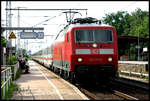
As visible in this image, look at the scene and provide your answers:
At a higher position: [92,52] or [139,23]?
[139,23]

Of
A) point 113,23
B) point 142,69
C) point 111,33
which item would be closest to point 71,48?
point 111,33

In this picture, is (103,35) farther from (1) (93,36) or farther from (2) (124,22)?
(2) (124,22)

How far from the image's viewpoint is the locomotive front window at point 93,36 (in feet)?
43.8

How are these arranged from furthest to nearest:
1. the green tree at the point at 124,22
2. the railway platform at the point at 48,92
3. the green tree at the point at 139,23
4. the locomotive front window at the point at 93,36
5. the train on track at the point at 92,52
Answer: the green tree at the point at 124,22
the green tree at the point at 139,23
the locomotive front window at the point at 93,36
the train on track at the point at 92,52
the railway platform at the point at 48,92

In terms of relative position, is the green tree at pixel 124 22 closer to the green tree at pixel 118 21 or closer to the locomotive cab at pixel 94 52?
the green tree at pixel 118 21

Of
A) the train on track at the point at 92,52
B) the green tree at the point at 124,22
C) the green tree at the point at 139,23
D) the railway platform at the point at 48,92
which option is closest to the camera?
the railway platform at the point at 48,92

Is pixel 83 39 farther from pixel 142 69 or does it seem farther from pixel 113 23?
pixel 113 23

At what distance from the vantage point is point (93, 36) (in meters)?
13.4

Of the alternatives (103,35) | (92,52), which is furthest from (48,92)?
(103,35)

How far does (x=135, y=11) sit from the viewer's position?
3521 inches

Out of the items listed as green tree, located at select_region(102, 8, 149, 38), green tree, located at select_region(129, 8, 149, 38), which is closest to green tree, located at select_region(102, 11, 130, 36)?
green tree, located at select_region(102, 8, 149, 38)

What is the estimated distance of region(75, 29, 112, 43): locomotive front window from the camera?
13336mm

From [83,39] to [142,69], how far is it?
864cm

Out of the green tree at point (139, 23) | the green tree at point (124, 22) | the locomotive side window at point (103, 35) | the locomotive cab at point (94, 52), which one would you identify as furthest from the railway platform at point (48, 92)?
the green tree at point (124, 22)
